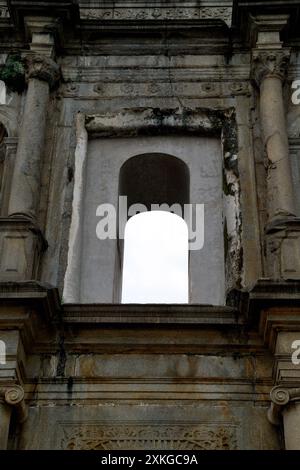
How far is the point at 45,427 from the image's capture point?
8.02 metres

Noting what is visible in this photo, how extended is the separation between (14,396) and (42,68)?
4.79 meters

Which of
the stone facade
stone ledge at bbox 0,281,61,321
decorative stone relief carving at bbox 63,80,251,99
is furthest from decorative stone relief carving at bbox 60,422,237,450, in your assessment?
decorative stone relief carving at bbox 63,80,251,99

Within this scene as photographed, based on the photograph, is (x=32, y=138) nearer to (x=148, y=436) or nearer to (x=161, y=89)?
(x=161, y=89)

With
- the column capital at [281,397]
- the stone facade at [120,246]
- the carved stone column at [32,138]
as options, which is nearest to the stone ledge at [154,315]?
the stone facade at [120,246]

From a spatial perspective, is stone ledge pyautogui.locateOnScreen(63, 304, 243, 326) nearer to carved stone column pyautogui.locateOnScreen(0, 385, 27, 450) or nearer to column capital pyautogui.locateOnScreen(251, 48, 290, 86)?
carved stone column pyautogui.locateOnScreen(0, 385, 27, 450)

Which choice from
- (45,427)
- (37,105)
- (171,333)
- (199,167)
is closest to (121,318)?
Result: (171,333)

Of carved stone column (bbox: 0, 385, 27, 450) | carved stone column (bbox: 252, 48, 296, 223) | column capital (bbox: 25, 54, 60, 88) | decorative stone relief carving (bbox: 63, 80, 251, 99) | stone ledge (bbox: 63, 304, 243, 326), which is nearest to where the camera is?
carved stone column (bbox: 0, 385, 27, 450)

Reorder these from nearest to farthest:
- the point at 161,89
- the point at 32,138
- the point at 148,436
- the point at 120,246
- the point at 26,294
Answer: the point at 148,436 < the point at 26,294 < the point at 32,138 < the point at 120,246 < the point at 161,89

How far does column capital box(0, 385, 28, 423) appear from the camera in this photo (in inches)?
303

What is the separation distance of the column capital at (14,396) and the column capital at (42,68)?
4557mm

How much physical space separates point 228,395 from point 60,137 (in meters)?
4.22

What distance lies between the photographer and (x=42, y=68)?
10664mm

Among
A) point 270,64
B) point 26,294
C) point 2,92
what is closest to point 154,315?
point 26,294

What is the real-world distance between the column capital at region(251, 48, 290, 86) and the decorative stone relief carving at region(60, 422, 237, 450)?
4764 millimetres
